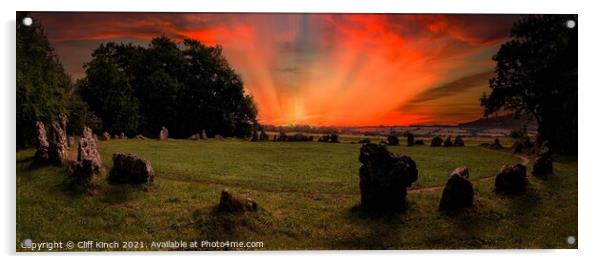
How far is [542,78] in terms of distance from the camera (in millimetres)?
11062

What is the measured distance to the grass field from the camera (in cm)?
1014

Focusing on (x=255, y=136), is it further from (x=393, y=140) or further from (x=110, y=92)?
(x=110, y=92)

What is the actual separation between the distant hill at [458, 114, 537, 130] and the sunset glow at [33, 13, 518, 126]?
13cm

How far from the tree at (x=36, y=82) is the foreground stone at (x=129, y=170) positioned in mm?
1332

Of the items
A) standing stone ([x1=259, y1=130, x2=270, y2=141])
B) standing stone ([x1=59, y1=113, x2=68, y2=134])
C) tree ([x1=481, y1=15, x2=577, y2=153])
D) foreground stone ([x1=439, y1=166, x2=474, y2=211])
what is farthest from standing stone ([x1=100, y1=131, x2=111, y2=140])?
tree ([x1=481, y1=15, x2=577, y2=153])

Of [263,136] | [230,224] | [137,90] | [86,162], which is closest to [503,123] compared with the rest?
[263,136]

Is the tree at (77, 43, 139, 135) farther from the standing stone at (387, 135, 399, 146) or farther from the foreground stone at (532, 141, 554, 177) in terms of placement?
the foreground stone at (532, 141, 554, 177)

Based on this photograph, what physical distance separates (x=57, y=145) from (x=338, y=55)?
16.4 feet

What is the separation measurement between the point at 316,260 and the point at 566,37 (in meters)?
5.79

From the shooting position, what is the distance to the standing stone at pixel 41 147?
33.6 ft

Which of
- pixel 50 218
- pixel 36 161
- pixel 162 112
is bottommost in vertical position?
pixel 50 218
